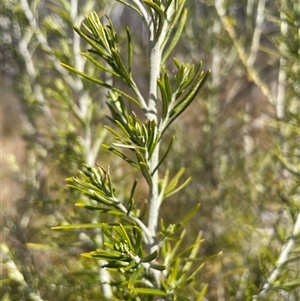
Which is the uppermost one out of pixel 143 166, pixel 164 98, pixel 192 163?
pixel 164 98

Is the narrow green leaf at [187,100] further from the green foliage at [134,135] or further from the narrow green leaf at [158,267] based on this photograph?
the narrow green leaf at [158,267]

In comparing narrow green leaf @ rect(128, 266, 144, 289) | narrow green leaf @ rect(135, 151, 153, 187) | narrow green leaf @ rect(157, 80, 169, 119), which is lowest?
narrow green leaf @ rect(128, 266, 144, 289)

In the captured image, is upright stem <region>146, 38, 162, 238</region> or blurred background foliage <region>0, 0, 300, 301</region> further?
blurred background foliage <region>0, 0, 300, 301</region>

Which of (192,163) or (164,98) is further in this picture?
(192,163)

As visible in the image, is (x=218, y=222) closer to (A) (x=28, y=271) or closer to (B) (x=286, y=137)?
(B) (x=286, y=137)

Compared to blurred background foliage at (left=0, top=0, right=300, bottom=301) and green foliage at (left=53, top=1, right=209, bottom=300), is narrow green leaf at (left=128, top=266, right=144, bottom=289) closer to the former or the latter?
green foliage at (left=53, top=1, right=209, bottom=300)

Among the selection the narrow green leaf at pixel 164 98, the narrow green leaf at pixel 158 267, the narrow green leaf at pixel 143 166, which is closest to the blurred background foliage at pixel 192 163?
the narrow green leaf at pixel 158 267

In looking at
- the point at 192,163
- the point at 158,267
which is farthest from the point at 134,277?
the point at 192,163

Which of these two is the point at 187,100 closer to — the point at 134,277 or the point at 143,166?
the point at 143,166

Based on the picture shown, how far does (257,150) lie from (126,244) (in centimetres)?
181

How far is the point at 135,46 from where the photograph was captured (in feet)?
8.32

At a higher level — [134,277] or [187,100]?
[187,100]

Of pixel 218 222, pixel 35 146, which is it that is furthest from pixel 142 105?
pixel 218 222

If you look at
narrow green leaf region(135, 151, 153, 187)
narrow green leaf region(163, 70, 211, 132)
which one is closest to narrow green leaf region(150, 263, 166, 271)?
narrow green leaf region(135, 151, 153, 187)
